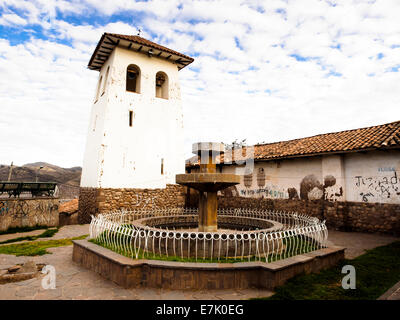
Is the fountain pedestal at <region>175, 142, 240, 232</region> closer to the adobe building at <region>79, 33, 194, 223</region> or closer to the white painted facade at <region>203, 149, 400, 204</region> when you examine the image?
the white painted facade at <region>203, 149, 400, 204</region>

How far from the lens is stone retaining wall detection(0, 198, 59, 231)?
1148 cm

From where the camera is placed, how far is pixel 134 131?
556 inches

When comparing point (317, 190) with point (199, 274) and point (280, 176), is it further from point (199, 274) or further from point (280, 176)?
point (199, 274)

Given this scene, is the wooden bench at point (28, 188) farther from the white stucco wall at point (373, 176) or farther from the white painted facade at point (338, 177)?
the white stucco wall at point (373, 176)

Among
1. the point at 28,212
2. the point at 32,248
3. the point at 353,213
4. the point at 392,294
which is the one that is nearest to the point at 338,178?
the point at 353,213

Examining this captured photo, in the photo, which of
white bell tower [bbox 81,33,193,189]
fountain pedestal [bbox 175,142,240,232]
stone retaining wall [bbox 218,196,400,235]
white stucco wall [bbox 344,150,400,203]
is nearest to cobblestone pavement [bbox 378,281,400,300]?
fountain pedestal [bbox 175,142,240,232]

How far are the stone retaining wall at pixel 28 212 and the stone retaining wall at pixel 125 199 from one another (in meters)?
1.60

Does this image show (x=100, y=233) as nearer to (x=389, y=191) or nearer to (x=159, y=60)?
(x=389, y=191)

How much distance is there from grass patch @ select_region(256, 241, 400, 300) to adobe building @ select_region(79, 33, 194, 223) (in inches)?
411

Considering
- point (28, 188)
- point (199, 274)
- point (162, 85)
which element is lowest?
point (199, 274)

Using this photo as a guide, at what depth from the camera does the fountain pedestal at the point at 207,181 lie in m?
6.16

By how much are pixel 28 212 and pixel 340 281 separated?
43.5 ft

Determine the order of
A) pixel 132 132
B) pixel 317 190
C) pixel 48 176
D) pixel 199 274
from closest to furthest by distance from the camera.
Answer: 1. pixel 199 274
2. pixel 317 190
3. pixel 132 132
4. pixel 48 176
